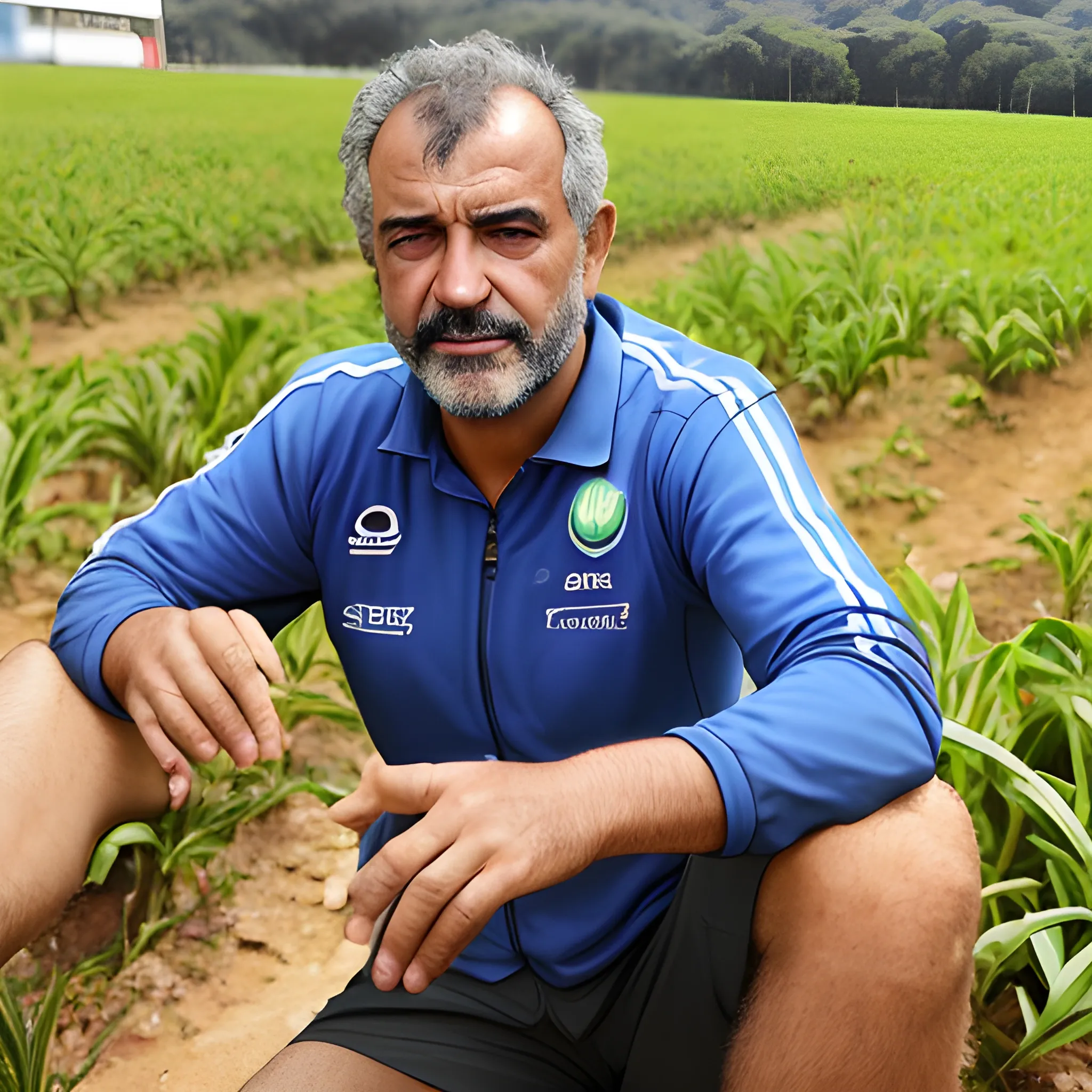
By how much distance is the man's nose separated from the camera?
1528 mm

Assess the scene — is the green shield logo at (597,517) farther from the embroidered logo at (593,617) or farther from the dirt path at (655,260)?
the dirt path at (655,260)

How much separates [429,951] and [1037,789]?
132 centimetres

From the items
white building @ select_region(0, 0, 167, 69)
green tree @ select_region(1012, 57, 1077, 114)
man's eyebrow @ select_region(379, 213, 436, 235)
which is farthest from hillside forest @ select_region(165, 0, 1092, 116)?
man's eyebrow @ select_region(379, 213, 436, 235)

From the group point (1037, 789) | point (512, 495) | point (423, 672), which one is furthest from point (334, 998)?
point (1037, 789)

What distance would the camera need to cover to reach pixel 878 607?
4.28ft

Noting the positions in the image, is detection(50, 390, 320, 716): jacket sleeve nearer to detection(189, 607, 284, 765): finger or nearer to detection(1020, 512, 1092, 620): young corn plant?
detection(189, 607, 284, 765): finger

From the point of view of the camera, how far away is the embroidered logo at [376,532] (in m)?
1.65

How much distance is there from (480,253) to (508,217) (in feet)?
0.20

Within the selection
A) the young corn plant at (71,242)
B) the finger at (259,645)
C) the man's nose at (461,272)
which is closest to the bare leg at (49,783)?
the finger at (259,645)

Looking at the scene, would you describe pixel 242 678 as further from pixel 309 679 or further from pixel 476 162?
pixel 309 679

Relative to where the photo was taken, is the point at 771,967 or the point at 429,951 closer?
the point at 429,951

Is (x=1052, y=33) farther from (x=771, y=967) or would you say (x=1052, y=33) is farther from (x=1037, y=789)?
Result: (x=771, y=967)

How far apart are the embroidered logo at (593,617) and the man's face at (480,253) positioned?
288 mm

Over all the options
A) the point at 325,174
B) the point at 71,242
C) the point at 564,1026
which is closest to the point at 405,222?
the point at 564,1026
